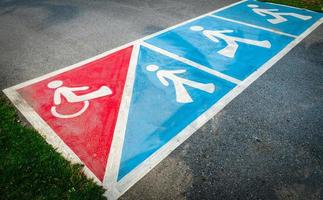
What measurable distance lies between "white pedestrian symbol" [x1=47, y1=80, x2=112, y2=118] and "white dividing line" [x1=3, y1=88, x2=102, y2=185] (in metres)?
0.33

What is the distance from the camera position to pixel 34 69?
5738mm

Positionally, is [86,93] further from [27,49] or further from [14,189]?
[27,49]

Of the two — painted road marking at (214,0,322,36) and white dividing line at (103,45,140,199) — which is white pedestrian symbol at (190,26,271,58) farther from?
white dividing line at (103,45,140,199)

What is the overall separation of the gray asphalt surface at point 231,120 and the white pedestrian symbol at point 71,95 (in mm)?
924

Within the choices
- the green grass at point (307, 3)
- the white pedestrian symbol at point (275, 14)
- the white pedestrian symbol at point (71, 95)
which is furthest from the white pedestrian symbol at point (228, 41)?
the green grass at point (307, 3)

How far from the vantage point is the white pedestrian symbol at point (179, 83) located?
16.0ft

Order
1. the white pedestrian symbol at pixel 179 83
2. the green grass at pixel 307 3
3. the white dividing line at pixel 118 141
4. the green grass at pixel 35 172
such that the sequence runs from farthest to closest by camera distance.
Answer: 1. the green grass at pixel 307 3
2. the white pedestrian symbol at pixel 179 83
3. the white dividing line at pixel 118 141
4. the green grass at pixel 35 172

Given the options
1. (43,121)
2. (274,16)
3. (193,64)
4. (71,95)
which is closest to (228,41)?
(193,64)

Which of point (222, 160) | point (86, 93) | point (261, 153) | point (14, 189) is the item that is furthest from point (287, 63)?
point (14, 189)

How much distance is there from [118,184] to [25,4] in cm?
970

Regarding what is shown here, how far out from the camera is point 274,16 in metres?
8.67

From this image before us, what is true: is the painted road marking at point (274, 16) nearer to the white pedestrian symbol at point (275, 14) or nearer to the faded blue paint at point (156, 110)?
the white pedestrian symbol at point (275, 14)

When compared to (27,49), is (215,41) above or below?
above

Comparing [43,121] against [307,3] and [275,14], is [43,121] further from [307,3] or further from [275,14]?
[307,3]
